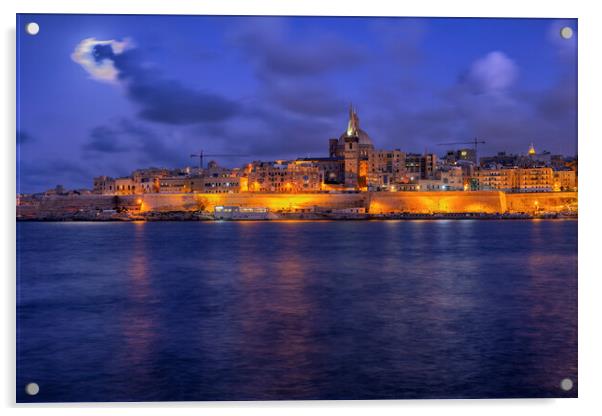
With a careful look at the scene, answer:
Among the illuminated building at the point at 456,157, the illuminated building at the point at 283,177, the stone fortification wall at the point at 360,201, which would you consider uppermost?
the illuminated building at the point at 456,157

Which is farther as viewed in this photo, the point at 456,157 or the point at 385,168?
the point at 385,168

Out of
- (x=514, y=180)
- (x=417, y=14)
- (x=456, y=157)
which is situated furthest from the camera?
(x=456, y=157)

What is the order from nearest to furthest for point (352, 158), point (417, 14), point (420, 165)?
point (417, 14)
point (420, 165)
point (352, 158)

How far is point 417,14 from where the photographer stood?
4465 mm

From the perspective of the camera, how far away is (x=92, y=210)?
3030cm

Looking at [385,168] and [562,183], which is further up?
[385,168]

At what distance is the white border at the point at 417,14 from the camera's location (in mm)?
4137

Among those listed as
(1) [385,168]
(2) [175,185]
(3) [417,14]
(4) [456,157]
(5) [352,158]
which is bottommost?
(2) [175,185]

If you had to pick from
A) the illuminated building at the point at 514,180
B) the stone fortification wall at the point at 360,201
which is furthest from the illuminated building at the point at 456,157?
the stone fortification wall at the point at 360,201

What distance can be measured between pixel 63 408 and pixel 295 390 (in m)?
1.32

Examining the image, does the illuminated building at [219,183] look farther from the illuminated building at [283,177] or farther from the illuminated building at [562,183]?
the illuminated building at [562,183]

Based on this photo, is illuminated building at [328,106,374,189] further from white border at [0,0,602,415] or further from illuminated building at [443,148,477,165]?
white border at [0,0,602,415]

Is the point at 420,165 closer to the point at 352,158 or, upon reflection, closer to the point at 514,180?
the point at 352,158

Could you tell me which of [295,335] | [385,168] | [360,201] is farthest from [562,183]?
[295,335]
